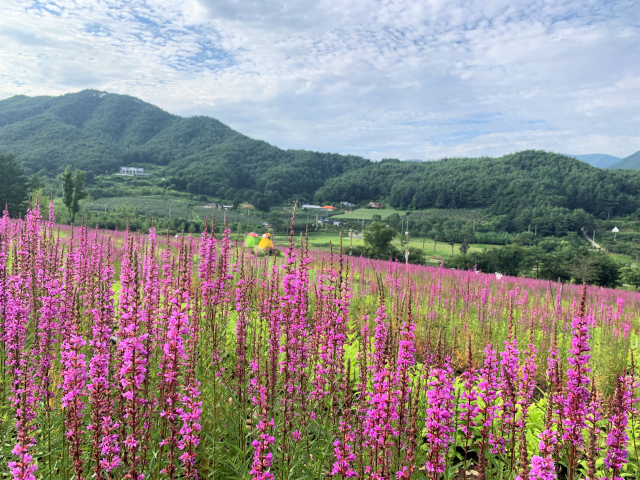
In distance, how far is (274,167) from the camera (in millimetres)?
140375

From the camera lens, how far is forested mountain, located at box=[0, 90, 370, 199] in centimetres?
12612

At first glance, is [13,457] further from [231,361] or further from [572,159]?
[572,159]

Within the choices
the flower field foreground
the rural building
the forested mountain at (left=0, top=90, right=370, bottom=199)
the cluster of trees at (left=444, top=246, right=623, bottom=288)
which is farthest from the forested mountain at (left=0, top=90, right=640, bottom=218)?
the flower field foreground

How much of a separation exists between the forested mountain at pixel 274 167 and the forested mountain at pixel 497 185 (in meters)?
0.30

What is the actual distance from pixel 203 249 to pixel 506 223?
312 feet

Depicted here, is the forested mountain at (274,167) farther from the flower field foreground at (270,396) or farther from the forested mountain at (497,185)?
the flower field foreground at (270,396)

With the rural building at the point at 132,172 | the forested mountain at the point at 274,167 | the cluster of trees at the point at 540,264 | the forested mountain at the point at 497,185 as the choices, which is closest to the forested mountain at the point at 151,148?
the forested mountain at the point at 274,167

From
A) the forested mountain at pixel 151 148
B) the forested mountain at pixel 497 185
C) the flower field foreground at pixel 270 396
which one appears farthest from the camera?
the forested mountain at pixel 151 148

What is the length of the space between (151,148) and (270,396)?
183 m

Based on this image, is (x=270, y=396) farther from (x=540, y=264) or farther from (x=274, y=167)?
(x=274, y=167)

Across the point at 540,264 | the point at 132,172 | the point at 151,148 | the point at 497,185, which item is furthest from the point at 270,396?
the point at 151,148

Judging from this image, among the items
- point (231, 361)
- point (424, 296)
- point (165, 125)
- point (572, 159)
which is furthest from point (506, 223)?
point (165, 125)

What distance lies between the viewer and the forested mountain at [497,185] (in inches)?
3853

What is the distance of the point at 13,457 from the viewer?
334 cm
